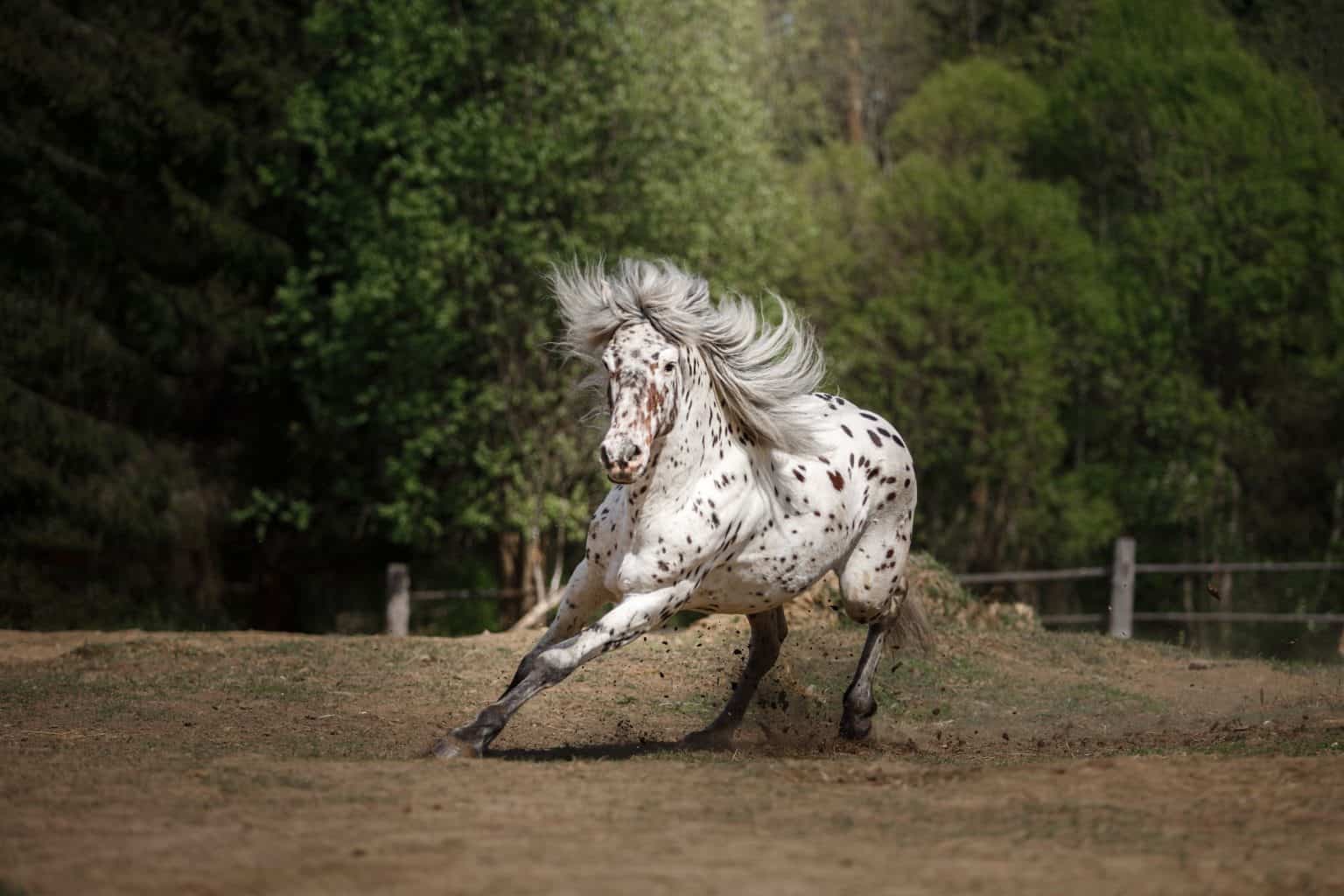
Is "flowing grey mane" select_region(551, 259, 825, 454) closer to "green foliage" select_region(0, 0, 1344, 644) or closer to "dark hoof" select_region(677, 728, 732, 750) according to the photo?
"dark hoof" select_region(677, 728, 732, 750)

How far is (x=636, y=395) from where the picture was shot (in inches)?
259

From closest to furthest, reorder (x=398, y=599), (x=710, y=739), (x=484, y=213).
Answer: (x=710, y=739), (x=398, y=599), (x=484, y=213)

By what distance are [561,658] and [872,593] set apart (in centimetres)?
219

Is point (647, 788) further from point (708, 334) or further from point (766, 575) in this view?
point (708, 334)

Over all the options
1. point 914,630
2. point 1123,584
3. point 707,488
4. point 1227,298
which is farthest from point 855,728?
A: point 1227,298

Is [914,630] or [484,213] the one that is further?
[484,213]

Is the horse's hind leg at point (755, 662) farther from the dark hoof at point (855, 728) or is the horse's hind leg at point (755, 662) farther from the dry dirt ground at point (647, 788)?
the dark hoof at point (855, 728)

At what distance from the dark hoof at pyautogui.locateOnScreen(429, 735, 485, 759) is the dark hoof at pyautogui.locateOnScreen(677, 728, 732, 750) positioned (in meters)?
1.61

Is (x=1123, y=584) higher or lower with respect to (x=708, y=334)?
lower

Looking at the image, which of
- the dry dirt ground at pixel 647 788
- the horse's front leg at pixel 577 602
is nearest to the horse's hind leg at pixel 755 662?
the dry dirt ground at pixel 647 788

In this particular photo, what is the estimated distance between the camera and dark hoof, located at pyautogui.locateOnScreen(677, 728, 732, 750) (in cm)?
765

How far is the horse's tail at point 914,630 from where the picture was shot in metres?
10.2

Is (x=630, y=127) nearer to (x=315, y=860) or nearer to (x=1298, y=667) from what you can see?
(x=1298, y=667)

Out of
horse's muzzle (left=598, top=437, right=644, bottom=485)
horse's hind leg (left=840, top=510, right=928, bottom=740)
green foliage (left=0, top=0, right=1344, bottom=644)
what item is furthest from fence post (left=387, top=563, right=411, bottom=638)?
A: horse's muzzle (left=598, top=437, right=644, bottom=485)
